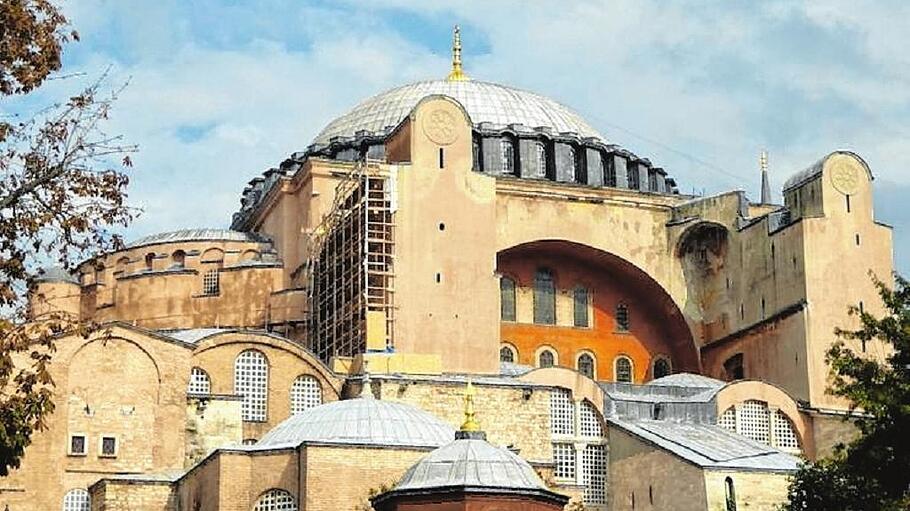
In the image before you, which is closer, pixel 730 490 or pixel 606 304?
pixel 730 490

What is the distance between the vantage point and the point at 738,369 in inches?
2232

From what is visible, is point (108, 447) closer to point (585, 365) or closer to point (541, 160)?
point (585, 365)

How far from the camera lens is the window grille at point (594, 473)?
1917 inches

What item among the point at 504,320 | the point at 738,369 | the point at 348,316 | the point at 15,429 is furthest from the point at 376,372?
the point at 15,429

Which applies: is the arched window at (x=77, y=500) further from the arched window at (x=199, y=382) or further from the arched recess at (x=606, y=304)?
the arched recess at (x=606, y=304)

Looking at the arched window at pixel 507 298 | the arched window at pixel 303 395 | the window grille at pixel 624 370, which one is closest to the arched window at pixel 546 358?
the arched window at pixel 507 298

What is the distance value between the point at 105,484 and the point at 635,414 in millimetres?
16758

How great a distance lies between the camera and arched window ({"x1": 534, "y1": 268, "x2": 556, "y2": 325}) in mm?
58375

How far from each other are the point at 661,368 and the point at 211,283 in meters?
15.6

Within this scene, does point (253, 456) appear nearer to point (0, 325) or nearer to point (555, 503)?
point (555, 503)

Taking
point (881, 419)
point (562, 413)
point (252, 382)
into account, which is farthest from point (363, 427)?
point (881, 419)

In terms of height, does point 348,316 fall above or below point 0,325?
above

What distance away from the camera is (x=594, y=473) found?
4909 cm

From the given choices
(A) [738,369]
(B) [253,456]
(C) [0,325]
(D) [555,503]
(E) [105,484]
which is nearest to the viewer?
(C) [0,325]
